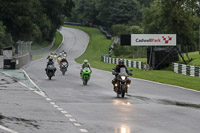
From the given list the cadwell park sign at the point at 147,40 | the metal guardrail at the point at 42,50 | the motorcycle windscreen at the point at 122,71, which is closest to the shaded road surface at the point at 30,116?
the motorcycle windscreen at the point at 122,71

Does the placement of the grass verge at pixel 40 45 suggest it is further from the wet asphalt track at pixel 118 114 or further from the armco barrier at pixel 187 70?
→ the wet asphalt track at pixel 118 114

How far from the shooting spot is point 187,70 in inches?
1746

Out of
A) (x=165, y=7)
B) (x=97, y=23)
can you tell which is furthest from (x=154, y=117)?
(x=97, y=23)

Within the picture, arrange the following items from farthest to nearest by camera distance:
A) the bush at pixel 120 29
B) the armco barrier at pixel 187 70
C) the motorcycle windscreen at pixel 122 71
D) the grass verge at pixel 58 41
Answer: the bush at pixel 120 29
the grass verge at pixel 58 41
the armco barrier at pixel 187 70
the motorcycle windscreen at pixel 122 71

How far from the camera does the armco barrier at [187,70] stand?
41906mm

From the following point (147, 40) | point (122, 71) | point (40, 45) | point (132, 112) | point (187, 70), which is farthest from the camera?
point (40, 45)

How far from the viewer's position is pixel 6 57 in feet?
153

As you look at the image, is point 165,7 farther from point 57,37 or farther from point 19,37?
point 57,37

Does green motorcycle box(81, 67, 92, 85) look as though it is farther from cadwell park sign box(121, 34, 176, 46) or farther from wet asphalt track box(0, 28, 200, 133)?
cadwell park sign box(121, 34, 176, 46)

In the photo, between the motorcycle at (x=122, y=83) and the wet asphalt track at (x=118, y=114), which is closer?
the wet asphalt track at (x=118, y=114)

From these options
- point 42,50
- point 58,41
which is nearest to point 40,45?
point 42,50

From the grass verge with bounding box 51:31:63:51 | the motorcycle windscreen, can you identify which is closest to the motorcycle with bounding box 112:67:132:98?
the motorcycle windscreen

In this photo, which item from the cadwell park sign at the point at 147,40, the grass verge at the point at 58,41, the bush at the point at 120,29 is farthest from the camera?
the bush at the point at 120,29

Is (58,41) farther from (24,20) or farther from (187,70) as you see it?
(187,70)
